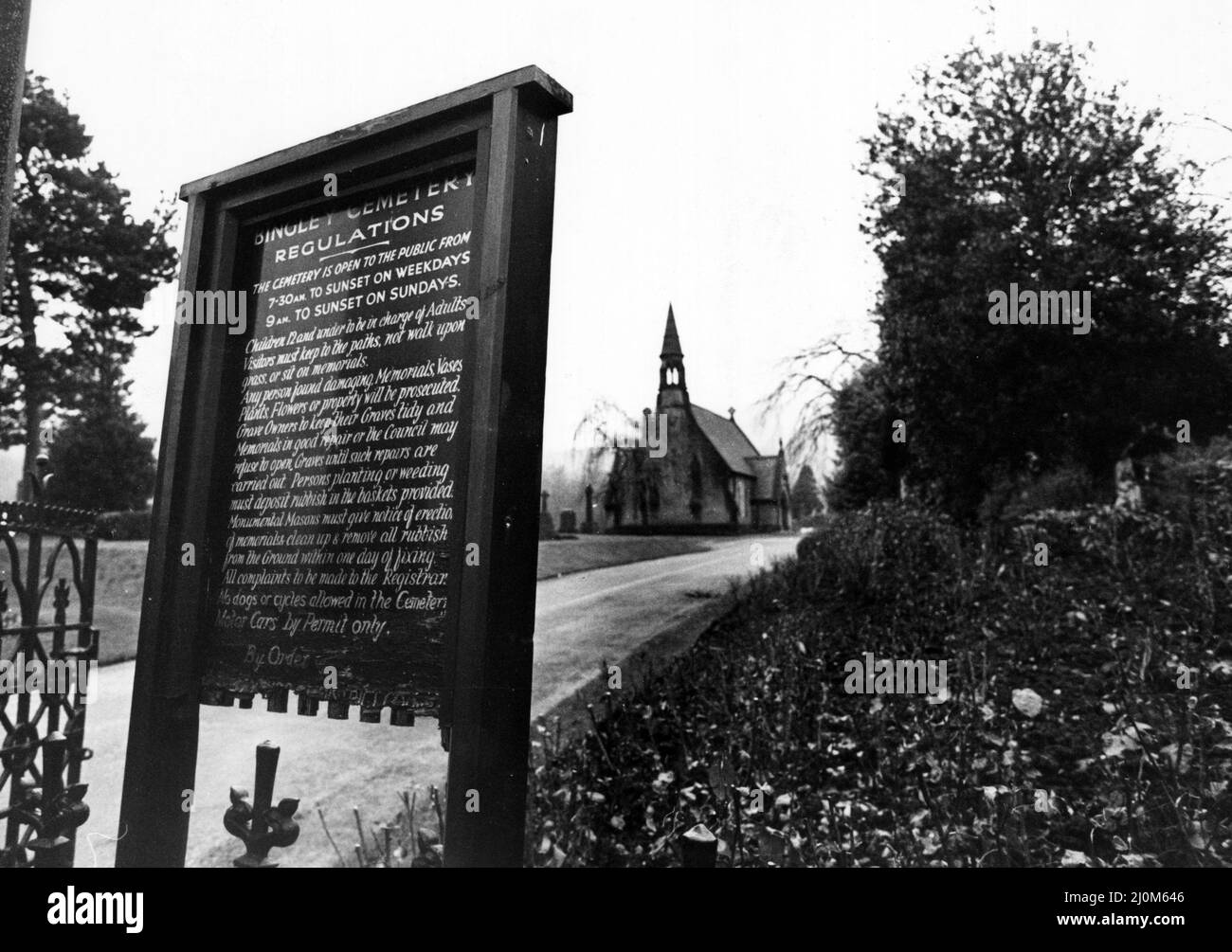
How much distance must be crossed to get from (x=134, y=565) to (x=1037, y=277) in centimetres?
707

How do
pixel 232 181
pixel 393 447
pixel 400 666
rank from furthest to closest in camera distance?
1. pixel 232 181
2. pixel 393 447
3. pixel 400 666

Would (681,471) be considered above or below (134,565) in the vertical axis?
above

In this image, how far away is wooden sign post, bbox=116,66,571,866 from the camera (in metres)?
2.14

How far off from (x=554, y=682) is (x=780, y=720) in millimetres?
1143

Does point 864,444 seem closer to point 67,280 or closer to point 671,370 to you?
point 671,370

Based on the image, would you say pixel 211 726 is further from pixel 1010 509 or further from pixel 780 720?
pixel 1010 509

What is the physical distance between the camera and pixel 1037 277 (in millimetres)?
4676

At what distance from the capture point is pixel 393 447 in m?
2.42

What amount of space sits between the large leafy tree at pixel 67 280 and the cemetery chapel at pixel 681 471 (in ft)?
12.4

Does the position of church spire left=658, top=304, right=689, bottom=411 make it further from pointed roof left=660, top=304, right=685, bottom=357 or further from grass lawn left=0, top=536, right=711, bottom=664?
grass lawn left=0, top=536, right=711, bottom=664

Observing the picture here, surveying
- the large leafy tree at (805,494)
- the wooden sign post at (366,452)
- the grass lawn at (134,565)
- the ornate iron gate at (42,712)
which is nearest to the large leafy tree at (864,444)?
the large leafy tree at (805,494)

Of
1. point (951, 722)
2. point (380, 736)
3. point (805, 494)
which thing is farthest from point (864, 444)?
point (380, 736)

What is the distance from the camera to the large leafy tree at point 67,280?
16.8 feet

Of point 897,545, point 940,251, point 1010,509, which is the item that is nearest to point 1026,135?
point 940,251
